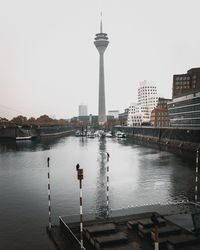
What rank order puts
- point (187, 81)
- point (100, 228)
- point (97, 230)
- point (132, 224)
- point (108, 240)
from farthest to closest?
point (187, 81), point (132, 224), point (100, 228), point (97, 230), point (108, 240)

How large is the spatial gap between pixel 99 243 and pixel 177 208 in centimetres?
966

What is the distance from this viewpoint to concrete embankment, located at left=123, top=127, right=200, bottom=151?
7475 cm

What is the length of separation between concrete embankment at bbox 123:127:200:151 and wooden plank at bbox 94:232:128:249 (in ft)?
200

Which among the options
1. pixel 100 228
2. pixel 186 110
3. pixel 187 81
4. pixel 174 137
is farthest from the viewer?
pixel 187 81

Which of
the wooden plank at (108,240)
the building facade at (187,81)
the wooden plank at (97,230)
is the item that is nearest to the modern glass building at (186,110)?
the building facade at (187,81)

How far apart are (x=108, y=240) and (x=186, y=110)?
11115 centimetres

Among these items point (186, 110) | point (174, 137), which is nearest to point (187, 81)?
point (186, 110)

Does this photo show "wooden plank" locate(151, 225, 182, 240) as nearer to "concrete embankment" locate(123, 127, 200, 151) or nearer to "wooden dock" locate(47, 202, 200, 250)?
"wooden dock" locate(47, 202, 200, 250)

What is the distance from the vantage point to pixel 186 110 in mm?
118312

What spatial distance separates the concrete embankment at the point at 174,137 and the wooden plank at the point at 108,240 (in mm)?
60860

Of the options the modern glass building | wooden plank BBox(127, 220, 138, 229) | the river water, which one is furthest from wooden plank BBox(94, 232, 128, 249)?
the modern glass building

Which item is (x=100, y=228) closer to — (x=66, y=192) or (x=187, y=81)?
(x=66, y=192)

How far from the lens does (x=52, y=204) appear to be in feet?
87.2

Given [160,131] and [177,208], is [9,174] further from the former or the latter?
[160,131]
